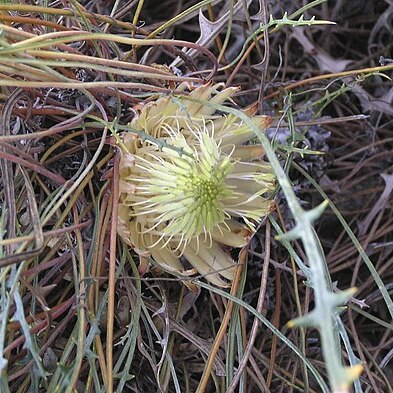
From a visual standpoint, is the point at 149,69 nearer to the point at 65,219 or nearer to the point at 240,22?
the point at 65,219

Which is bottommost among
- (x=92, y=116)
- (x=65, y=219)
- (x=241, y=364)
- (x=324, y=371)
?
(x=324, y=371)

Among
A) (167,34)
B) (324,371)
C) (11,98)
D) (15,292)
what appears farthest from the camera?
(167,34)

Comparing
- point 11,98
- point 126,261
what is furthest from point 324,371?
point 11,98

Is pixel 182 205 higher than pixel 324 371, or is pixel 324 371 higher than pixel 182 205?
pixel 182 205

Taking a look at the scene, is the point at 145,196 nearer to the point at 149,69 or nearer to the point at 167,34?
the point at 149,69

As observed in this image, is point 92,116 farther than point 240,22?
No

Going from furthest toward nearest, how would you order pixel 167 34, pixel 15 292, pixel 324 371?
pixel 167 34 → pixel 324 371 → pixel 15 292
